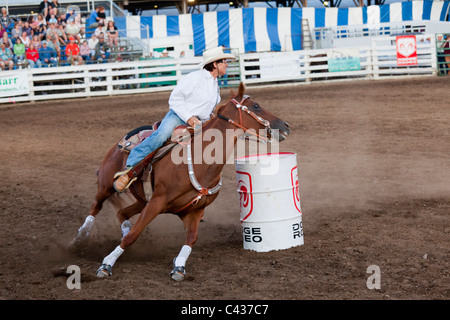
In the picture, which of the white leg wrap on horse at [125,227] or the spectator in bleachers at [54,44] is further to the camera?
the spectator in bleachers at [54,44]

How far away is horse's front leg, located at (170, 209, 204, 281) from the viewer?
5.49 m

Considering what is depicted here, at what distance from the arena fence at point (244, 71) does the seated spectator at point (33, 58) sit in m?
0.63

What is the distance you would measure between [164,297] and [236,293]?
609mm

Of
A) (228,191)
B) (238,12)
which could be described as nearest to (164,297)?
(228,191)

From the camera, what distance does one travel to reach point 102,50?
83.9ft

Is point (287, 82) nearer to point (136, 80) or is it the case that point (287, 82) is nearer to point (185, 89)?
point (136, 80)

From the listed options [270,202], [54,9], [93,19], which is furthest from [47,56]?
[270,202]

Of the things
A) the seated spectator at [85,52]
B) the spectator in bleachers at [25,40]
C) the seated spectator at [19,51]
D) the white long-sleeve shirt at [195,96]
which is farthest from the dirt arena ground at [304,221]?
the spectator in bleachers at [25,40]

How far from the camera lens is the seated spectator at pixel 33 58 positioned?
24.2 metres

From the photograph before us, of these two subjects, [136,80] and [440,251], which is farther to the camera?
[136,80]

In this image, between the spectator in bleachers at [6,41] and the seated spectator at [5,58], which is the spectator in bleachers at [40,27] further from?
the seated spectator at [5,58]

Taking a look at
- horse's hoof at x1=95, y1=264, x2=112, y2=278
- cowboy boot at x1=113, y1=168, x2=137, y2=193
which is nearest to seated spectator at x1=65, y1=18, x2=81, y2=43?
cowboy boot at x1=113, y1=168, x2=137, y2=193

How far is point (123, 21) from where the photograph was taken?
30.2m

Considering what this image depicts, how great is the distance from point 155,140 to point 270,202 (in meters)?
1.41
